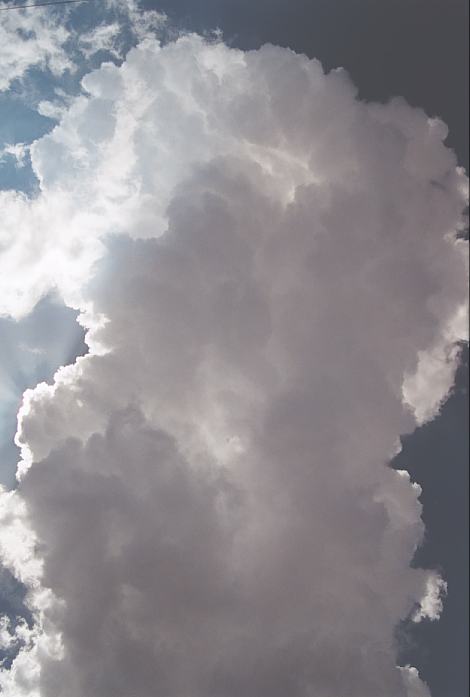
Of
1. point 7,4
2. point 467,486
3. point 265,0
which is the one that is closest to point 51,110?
point 7,4

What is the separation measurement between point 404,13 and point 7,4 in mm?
14705

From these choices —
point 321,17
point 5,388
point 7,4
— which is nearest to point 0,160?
point 7,4

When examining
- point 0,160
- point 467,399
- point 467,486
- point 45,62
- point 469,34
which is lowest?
point 467,486

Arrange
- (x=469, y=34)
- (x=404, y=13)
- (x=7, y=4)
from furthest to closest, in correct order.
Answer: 1. (x=7, y=4)
2. (x=404, y=13)
3. (x=469, y=34)

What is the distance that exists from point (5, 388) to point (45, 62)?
1315cm

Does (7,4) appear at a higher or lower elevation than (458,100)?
higher

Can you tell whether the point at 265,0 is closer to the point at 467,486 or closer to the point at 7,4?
the point at 7,4

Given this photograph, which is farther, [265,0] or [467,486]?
[265,0]

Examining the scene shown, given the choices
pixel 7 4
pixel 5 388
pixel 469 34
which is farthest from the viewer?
pixel 5 388

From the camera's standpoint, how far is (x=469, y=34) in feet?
60.7

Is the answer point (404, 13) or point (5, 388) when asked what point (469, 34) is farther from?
point (5, 388)

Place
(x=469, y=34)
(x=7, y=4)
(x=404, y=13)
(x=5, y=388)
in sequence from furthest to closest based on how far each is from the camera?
(x=5, y=388) → (x=7, y=4) → (x=404, y=13) → (x=469, y=34)

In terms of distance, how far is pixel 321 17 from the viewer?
832 inches

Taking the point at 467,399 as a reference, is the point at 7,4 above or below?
above
